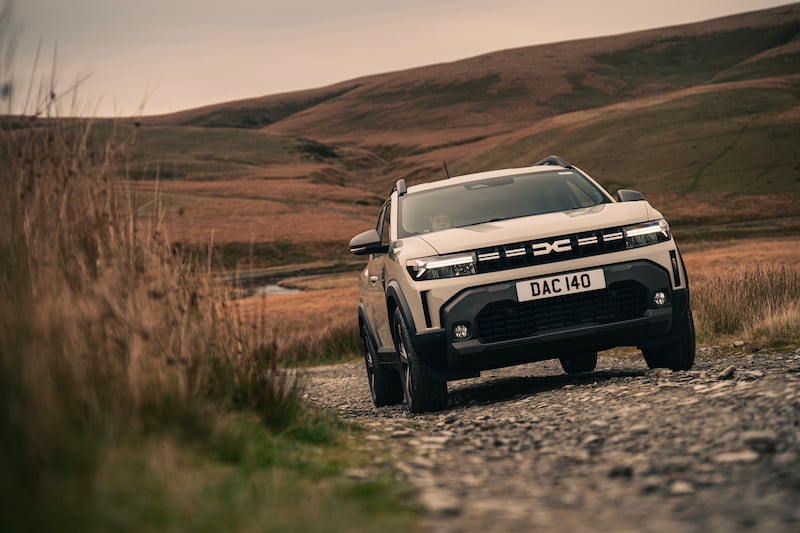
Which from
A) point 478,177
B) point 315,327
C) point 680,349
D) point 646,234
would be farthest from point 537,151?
point 646,234

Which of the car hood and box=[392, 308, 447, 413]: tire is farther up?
the car hood

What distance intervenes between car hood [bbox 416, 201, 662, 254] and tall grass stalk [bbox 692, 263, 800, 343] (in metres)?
3.75

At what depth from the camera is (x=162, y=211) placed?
6887 mm

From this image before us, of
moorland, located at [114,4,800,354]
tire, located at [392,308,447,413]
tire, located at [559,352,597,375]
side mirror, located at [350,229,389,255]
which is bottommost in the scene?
tire, located at [559,352,597,375]

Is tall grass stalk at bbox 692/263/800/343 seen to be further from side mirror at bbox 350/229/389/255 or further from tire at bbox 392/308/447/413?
side mirror at bbox 350/229/389/255

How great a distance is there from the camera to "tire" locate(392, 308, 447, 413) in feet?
26.1

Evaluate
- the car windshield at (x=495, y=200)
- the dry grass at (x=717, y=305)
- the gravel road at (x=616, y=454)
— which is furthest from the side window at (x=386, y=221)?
the gravel road at (x=616, y=454)

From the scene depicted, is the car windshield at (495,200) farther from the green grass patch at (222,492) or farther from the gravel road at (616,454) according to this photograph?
the green grass patch at (222,492)

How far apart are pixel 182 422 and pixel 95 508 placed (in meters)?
1.41

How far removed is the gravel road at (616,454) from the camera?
4004 mm

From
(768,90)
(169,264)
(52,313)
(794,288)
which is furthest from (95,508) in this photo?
(768,90)

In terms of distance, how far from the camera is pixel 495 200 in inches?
352

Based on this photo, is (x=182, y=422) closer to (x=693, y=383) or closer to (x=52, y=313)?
(x=52, y=313)

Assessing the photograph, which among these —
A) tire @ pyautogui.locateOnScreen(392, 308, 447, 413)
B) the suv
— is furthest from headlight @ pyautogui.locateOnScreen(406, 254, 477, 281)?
tire @ pyautogui.locateOnScreen(392, 308, 447, 413)
